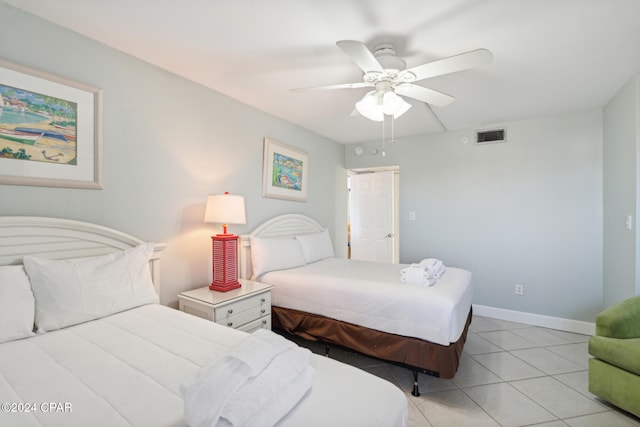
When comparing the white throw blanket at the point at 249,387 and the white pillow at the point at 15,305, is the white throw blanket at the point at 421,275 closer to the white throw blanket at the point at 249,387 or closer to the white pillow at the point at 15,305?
the white throw blanket at the point at 249,387

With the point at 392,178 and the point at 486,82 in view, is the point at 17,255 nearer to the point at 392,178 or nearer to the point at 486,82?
the point at 486,82

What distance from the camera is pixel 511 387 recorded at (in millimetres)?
2203

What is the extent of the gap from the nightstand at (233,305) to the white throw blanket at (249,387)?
1.19m

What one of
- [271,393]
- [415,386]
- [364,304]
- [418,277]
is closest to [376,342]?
[364,304]

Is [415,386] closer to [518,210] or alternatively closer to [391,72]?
[391,72]

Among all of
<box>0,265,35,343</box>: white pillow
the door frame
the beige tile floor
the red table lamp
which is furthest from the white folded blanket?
<box>0,265,35,343</box>: white pillow

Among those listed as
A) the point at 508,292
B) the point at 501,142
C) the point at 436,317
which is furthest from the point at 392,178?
the point at 436,317

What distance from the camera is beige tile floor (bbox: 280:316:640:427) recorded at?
Answer: 1858 millimetres

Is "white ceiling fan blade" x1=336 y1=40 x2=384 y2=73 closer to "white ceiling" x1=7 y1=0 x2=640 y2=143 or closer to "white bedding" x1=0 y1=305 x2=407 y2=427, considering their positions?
"white ceiling" x1=7 y1=0 x2=640 y2=143

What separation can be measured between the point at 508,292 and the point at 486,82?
8.45 ft

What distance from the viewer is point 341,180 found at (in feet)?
15.8

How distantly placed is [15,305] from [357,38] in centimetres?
234

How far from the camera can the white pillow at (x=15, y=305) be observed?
1.28 metres

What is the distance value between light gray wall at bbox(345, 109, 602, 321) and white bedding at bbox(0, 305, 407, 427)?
3.27 meters
